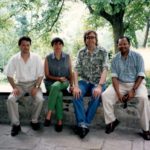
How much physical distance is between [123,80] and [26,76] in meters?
1.39

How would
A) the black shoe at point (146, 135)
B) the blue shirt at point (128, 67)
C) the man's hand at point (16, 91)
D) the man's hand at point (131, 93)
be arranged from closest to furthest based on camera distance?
the black shoe at point (146, 135), the man's hand at point (131, 93), the blue shirt at point (128, 67), the man's hand at point (16, 91)

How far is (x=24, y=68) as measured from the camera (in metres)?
4.51

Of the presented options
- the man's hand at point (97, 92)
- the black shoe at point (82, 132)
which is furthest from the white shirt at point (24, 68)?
the black shoe at point (82, 132)

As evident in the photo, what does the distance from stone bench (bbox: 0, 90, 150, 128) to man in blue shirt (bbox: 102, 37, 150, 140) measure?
0.48 ft

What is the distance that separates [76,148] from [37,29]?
5.31 metres

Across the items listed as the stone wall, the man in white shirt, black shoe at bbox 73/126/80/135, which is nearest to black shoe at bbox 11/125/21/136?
the man in white shirt

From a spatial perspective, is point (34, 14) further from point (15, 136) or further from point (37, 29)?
point (15, 136)

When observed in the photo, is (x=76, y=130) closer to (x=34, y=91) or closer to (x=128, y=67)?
(x=34, y=91)

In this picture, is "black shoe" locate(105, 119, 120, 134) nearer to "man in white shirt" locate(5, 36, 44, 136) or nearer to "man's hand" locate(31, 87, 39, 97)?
"man in white shirt" locate(5, 36, 44, 136)

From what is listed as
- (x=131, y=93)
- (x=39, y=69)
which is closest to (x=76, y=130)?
(x=131, y=93)

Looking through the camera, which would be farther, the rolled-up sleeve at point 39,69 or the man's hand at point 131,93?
the rolled-up sleeve at point 39,69

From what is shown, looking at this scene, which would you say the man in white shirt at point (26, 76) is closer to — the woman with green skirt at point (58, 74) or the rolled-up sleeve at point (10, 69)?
the rolled-up sleeve at point (10, 69)

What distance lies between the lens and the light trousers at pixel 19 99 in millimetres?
4336

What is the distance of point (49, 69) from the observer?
4641 mm
